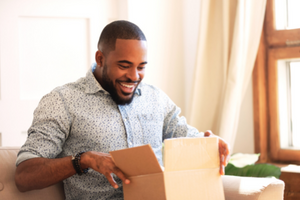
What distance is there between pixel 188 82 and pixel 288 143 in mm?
752

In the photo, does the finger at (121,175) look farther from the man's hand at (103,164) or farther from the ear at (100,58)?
the ear at (100,58)

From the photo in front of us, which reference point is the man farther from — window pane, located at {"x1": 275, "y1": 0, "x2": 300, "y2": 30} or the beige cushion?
window pane, located at {"x1": 275, "y1": 0, "x2": 300, "y2": 30}

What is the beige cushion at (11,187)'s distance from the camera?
1.21 meters

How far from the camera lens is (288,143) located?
209 cm

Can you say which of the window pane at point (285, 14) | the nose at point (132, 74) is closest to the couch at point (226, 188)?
the nose at point (132, 74)

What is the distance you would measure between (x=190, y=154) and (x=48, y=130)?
0.52 metres

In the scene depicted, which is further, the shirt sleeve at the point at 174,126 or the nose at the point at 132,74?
the shirt sleeve at the point at 174,126

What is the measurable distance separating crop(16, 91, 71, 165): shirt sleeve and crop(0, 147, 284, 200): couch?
0.13 meters

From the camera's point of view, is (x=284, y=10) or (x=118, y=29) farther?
(x=284, y=10)

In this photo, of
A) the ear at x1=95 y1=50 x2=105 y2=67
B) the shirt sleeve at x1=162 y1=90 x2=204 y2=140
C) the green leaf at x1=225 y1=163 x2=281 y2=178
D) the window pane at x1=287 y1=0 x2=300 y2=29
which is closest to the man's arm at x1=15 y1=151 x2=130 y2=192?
the ear at x1=95 y1=50 x2=105 y2=67

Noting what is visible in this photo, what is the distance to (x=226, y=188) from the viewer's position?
121cm

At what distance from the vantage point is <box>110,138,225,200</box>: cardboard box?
2.99 ft

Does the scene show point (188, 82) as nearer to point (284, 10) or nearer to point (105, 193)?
point (284, 10)

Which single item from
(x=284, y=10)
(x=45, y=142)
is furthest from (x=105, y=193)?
(x=284, y=10)
